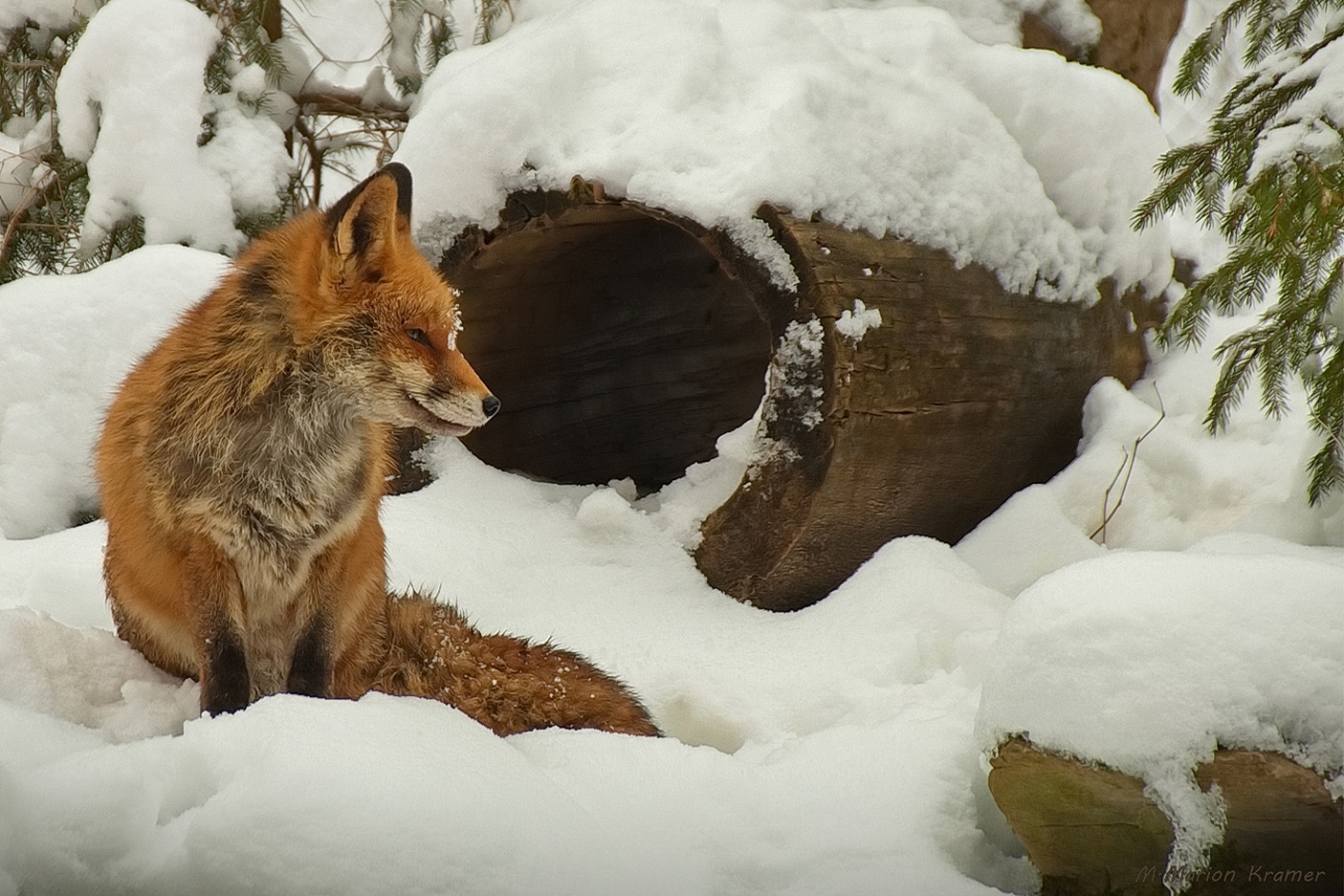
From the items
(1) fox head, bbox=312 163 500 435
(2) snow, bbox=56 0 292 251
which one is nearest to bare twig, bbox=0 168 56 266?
(2) snow, bbox=56 0 292 251

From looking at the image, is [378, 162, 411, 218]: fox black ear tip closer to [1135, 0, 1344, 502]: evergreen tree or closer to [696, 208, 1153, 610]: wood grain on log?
[696, 208, 1153, 610]: wood grain on log

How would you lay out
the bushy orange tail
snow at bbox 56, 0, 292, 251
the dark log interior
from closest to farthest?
1. the bushy orange tail
2. the dark log interior
3. snow at bbox 56, 0, 292, 251

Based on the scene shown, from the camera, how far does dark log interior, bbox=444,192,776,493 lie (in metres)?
4.56

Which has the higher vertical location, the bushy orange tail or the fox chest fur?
the fox chest fur

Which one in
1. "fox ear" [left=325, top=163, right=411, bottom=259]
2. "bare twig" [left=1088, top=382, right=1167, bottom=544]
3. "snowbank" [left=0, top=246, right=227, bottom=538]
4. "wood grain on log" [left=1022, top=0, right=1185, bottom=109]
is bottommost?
"snowbank" [left=0, top=246, right=227, bottom=538]

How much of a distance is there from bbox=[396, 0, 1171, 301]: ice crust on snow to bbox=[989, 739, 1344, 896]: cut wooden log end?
2.02 metres

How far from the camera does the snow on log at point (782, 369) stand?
135 inches

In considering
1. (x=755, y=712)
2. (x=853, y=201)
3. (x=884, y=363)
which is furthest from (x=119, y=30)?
(x=755, y=712)

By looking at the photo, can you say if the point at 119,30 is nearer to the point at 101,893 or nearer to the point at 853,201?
the point at 853,201

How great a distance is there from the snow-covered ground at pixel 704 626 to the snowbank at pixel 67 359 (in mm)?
13

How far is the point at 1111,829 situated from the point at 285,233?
2.21 meters

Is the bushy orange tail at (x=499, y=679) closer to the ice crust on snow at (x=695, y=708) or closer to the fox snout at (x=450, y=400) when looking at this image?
the ice crust on snow at (x=695, y=708)

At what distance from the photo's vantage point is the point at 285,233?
2617 mm

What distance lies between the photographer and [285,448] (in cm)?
245
